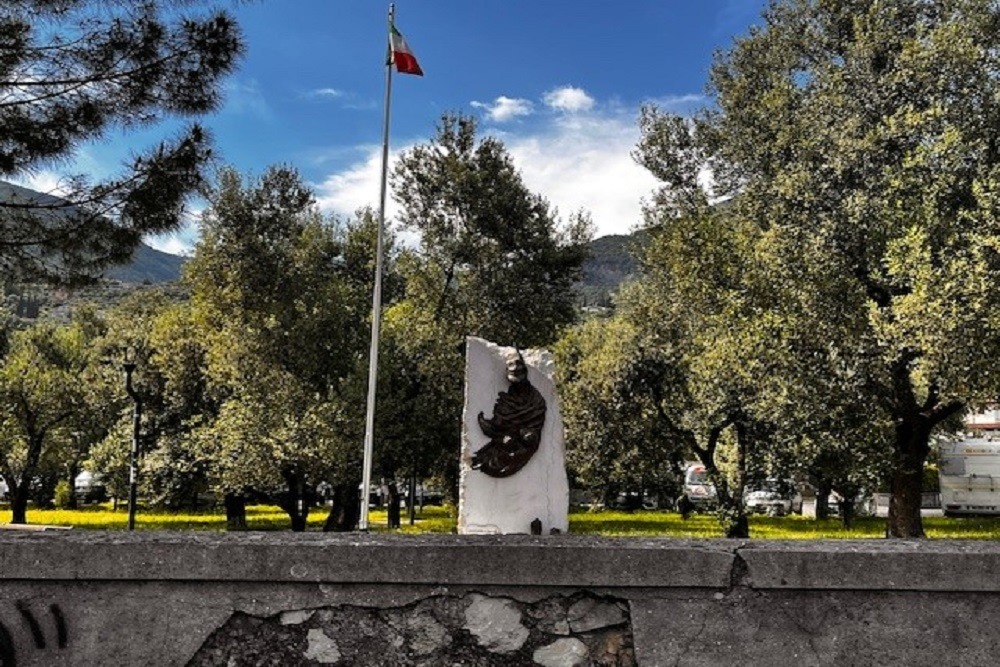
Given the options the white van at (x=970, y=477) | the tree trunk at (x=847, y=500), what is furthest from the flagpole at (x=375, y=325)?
the white van at (x=970, y=477)

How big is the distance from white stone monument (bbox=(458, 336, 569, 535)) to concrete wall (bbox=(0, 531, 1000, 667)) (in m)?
6.79

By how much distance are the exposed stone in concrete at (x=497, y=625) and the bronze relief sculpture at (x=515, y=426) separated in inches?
266

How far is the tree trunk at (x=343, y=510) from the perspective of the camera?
21630 millimetres

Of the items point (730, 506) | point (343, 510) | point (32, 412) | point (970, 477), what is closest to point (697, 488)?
point (970, 477)

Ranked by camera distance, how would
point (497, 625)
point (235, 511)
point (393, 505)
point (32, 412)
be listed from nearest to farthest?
point (497, 625) → point (235, 511) → point (393, 505) → point (32, 412)


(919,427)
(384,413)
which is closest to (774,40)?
(919,427)

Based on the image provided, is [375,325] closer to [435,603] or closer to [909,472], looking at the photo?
[909,472]

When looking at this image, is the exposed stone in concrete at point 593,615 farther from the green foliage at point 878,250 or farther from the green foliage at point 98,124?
the green foliage at point 878,250

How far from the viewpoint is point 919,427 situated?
16531 millimetres

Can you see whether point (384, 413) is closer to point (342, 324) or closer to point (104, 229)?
point (342, 324)

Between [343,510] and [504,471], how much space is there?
1355 cm

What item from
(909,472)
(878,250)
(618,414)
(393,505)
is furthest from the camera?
(393,505)

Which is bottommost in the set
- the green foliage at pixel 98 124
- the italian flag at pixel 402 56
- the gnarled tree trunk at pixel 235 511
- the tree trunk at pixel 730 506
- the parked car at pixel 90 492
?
the parked car at pixel 90 492

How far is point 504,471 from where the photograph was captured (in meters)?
9.80
